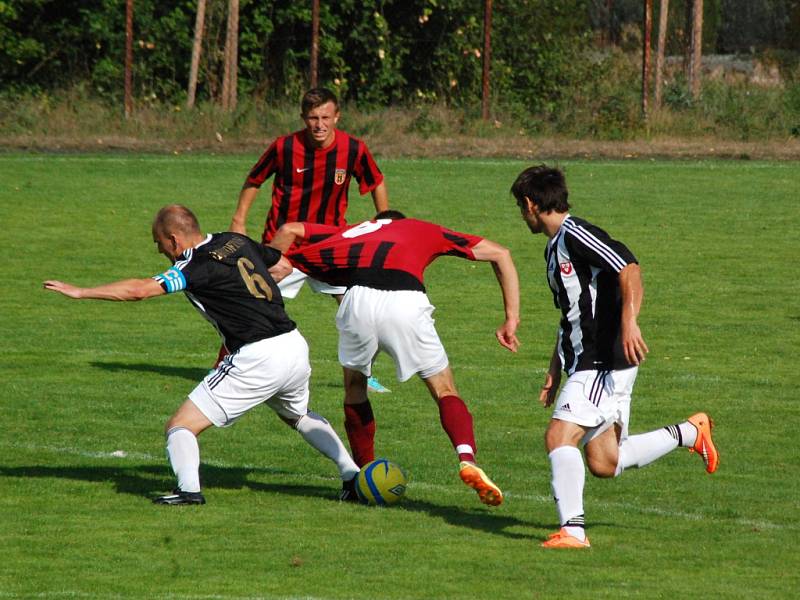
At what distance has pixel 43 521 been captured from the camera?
7609 mm

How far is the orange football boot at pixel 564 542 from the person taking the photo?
6.96 meters

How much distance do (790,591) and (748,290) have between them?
10958 millimetres

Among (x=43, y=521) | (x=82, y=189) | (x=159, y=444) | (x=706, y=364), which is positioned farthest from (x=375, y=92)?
(x=43, y=521)

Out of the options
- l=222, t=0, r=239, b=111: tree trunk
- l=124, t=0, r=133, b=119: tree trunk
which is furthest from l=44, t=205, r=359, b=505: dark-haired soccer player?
l=222, t=0, r=239, b=111: tree trunk

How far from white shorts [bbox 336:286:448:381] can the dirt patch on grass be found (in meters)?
19.7

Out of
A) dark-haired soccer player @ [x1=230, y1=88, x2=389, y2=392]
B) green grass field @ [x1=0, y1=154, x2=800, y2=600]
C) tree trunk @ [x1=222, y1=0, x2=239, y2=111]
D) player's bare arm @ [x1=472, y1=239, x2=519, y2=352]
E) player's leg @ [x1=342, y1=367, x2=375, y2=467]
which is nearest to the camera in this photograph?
green grass field @ [x1=0, y1=154, x2=800, y2=600]

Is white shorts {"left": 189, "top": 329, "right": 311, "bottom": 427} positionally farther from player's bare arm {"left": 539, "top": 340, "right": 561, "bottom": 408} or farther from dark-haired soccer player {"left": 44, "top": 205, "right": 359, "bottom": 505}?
player's bare arm {"left": 539, "top": 340, "right": 561, "bottom": 408}

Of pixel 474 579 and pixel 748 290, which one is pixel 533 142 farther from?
pixel 474 579

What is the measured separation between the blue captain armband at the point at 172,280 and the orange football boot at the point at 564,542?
2227 mm

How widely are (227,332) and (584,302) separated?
1.92m

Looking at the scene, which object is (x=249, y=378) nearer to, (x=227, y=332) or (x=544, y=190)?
(x=227, y=332)

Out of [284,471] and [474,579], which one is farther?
[284,471]

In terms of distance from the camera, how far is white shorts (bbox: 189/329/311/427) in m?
7.83

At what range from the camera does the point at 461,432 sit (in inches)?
304
